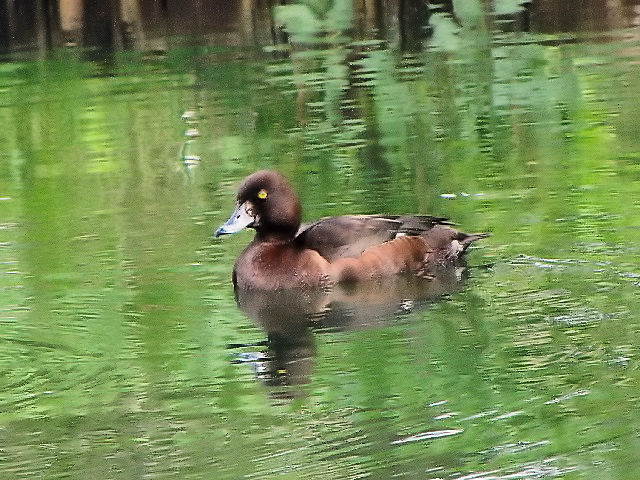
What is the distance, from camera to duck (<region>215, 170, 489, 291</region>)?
8.59 m

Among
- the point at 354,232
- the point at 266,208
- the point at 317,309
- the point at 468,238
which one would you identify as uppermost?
the point at 266,208

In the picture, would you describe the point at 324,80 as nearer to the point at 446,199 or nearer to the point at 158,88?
the point at 158,88

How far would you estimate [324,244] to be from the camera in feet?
28.5

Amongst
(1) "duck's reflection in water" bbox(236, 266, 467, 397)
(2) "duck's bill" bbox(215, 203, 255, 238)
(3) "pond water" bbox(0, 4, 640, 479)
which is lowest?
(1) "duck's reflection in water" bbox(236, 266, 467, 397)

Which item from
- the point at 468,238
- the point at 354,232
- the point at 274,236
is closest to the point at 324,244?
the point at 354,232

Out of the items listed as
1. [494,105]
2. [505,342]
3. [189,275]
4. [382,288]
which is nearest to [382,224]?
[382,288]

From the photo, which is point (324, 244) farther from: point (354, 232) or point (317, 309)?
point (317, 309)

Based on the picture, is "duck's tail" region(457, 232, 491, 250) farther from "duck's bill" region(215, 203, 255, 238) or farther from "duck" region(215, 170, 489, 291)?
"duck's bill" region(215, 203, 255, 238)

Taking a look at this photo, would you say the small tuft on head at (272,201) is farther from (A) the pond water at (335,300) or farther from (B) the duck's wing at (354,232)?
(A) the pond water at (335,300)

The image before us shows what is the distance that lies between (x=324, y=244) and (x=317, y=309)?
611 mm

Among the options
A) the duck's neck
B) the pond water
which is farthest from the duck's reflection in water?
the duck's neck

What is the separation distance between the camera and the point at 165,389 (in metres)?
6.74

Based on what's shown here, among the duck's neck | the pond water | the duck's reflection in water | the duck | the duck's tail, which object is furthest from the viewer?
the duck's neck

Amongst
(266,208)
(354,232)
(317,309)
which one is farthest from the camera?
(266,208)
